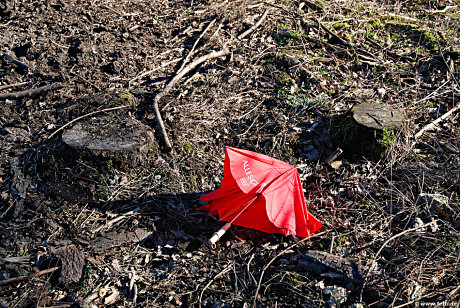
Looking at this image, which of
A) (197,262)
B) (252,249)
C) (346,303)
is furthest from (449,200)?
(197,262)

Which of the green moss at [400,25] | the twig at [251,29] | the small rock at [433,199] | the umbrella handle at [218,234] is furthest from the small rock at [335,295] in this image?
the green moss at [400,25]

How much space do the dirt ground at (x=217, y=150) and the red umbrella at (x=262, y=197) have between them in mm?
240

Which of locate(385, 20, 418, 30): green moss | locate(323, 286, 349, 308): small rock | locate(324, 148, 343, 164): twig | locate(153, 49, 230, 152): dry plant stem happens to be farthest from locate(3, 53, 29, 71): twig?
locate(385, 20, 418, 30): green moss

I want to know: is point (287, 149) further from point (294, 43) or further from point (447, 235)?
point (294, 43)

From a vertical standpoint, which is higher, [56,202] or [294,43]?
[294,43]

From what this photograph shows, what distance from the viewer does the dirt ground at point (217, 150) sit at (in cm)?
354

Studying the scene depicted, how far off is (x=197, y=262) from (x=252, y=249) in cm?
60

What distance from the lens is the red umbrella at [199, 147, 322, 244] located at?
12.1ft

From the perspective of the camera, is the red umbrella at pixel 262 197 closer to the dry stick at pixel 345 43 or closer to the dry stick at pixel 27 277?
the dry stick at pixel 27 277

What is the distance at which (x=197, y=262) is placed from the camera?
379cm

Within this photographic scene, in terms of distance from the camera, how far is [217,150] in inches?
198

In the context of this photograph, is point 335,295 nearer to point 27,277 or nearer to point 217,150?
point 217,150

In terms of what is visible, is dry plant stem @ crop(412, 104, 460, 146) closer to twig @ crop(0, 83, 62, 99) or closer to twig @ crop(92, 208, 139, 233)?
twig @ crop(92, 208, 139, 233)

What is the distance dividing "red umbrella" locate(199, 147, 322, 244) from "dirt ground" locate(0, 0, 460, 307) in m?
0.24
